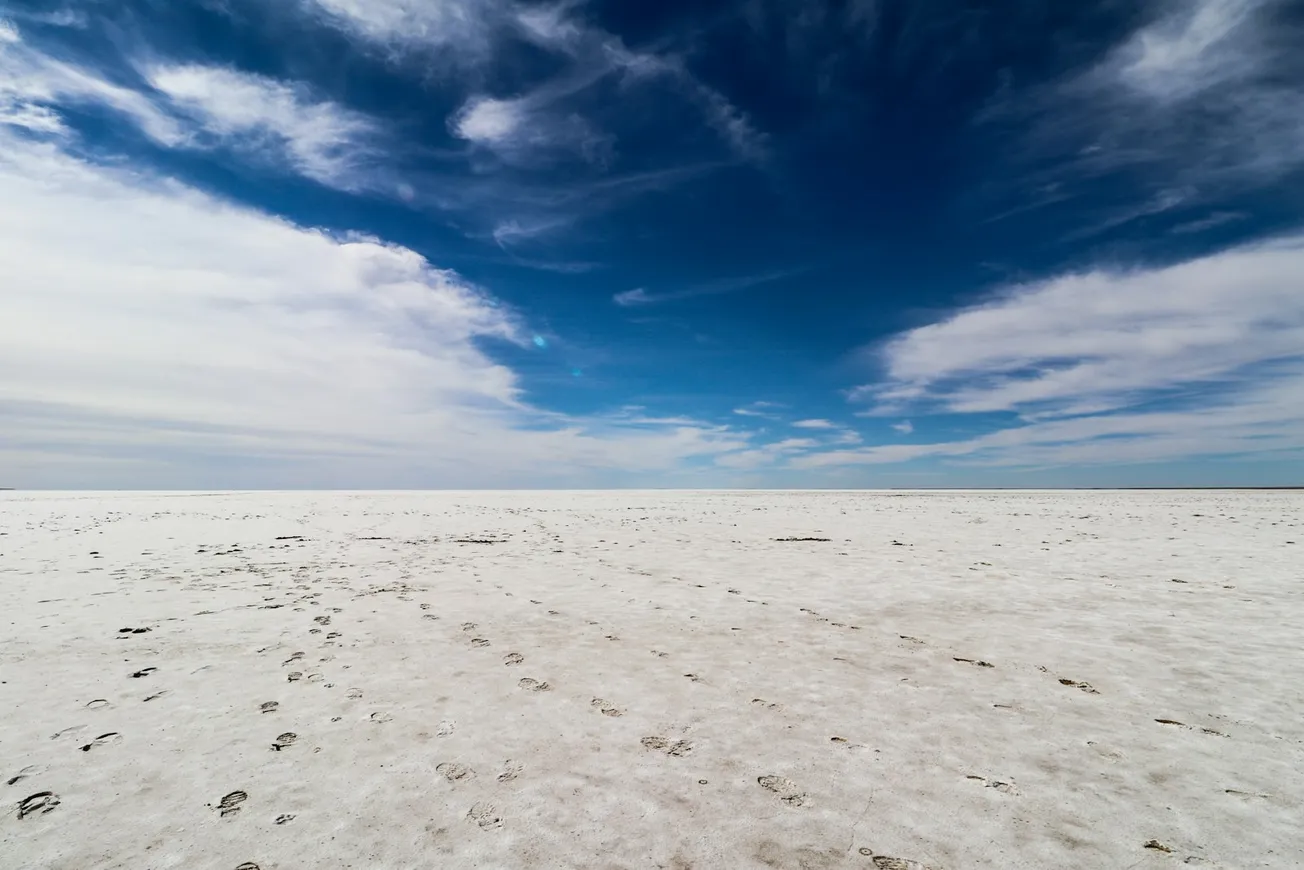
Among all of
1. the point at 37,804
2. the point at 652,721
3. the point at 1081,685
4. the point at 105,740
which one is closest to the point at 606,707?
the point at 652,721

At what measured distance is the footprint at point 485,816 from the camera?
422cm

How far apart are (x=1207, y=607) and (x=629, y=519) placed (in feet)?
79.9

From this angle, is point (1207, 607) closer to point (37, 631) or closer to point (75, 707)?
point (75, 707)

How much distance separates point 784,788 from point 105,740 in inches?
258

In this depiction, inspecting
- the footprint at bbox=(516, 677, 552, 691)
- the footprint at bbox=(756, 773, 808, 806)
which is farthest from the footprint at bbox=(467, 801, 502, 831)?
the footprint at bbox=(516, 677, 552, 691)

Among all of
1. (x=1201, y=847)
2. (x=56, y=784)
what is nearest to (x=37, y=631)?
(x=56, y=784)

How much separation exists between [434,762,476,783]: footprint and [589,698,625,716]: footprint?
5.47 feet

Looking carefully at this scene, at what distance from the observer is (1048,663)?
777 cm

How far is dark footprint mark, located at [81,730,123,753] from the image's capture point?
5.39 m

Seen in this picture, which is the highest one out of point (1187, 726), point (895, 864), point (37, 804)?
point (1187, 726)

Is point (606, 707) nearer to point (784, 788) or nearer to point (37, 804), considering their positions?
point (784, 788)

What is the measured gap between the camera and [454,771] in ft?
16.4

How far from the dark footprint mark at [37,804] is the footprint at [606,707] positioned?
4.56 metres

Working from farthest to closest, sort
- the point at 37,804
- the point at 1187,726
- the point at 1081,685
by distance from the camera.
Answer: the point at 1081,685, the point at 1187,726, the point at 37,804
